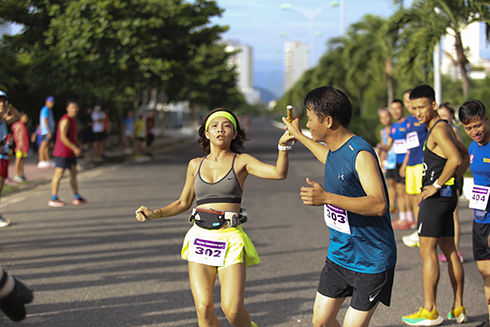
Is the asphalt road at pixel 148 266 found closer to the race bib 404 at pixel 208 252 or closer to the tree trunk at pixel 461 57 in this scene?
the race bib 404 at pixel 208 252

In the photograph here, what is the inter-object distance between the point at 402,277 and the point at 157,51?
1888 cm

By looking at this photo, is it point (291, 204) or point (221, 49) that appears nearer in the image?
point (291, 204)

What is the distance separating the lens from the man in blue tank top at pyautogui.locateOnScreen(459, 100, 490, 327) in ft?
13.1

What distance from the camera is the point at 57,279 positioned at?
5.40 meters

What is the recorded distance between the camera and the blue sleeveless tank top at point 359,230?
2934 millimetres

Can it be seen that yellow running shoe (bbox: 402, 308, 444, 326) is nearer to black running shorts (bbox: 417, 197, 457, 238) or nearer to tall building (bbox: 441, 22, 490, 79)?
black running shorts (bbox: 417, 197, 457, 238)

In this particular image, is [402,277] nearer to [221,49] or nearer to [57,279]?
[57,279]

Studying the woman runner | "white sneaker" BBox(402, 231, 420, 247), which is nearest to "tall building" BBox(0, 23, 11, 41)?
"white sneaker" BBox(402, 231, 420, 247)

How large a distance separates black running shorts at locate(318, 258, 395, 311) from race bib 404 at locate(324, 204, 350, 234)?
23 cm

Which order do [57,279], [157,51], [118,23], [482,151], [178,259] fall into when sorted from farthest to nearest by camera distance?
[157,51] < [118,23] < [178,259] < [57,279] < [482,151]

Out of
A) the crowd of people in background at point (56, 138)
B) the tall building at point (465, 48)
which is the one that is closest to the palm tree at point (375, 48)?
the tall building at point (465, 48)

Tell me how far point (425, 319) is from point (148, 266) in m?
3.00

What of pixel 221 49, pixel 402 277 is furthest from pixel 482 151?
pixel 221 49

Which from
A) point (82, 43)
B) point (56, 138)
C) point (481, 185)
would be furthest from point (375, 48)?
point (481, 185)
